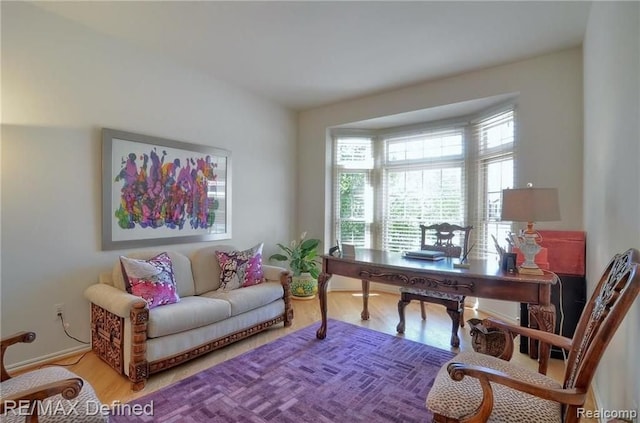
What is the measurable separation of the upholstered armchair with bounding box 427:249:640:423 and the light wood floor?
119 centimetres

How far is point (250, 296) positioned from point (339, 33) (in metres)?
2.59

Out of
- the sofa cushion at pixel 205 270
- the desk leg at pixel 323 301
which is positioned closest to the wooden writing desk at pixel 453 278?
the desk leg at pixel 323 301

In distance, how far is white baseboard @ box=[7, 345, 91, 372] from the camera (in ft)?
8.08

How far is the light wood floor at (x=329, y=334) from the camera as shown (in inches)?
90.4

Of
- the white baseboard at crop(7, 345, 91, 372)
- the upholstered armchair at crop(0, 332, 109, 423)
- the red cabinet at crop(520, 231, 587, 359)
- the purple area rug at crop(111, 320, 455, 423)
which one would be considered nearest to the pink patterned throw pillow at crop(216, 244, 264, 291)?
the purple area rug at crop(111, 320, 455, 423)

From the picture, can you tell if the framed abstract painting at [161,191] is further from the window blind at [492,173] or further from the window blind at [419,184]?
the window blind at [492,173]

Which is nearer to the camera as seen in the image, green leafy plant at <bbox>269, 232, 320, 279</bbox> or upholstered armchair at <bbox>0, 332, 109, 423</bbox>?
upholstered armchair at <bbox>0, 332, 109, 423</bbox>

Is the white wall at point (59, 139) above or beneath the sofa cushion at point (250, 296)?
above

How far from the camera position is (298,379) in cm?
236

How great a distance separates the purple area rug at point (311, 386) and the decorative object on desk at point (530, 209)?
115 cm

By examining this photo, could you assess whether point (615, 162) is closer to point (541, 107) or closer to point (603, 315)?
point (603, 315)

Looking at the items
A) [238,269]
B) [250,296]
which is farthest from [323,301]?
[238,269]

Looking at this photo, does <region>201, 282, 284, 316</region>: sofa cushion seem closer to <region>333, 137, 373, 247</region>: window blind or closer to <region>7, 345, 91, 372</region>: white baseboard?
<region>7, 345, 91, 372</region>: white baseboard

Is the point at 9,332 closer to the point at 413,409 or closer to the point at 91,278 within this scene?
the point at 91,278
